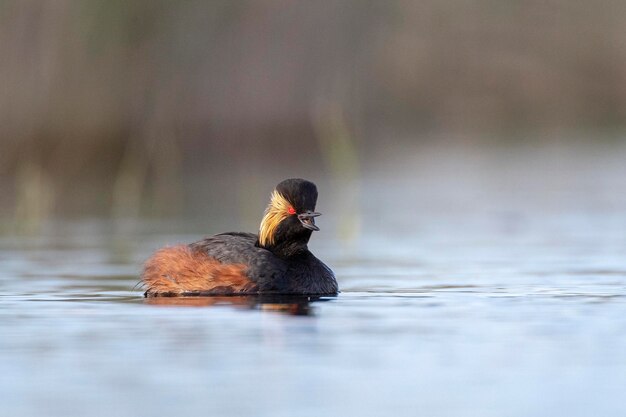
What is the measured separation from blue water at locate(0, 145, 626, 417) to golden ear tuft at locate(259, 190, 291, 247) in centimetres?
76

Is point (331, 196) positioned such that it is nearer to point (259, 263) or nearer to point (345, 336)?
point (259, 263)

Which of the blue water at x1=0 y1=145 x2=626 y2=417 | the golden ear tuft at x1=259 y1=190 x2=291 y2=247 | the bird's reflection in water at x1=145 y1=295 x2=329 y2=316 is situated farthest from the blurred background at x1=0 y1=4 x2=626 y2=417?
the golden ear tuft at x1=259 y1=190 x2=291 y2=247

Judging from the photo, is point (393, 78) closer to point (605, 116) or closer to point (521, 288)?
point (605, 116)

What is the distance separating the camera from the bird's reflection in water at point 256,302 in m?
9.48

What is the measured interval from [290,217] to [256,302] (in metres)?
1.01

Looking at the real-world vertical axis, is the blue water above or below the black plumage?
below

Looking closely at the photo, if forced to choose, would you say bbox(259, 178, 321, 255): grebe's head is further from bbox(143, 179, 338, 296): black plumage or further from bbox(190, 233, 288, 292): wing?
bbox(190, 233, 288, 292): wing

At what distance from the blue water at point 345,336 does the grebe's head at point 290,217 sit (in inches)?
23.7

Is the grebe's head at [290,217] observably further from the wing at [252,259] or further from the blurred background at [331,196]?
the blurred background at [331,196]

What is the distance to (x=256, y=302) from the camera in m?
9.84

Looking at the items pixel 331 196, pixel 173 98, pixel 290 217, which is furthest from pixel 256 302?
pixel 331 196

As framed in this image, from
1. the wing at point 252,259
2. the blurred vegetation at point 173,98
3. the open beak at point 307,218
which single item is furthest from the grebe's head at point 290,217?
the blurred vegetation at point 173,98

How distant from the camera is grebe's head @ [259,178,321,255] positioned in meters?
10.6

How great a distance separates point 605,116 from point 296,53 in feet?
44.0
